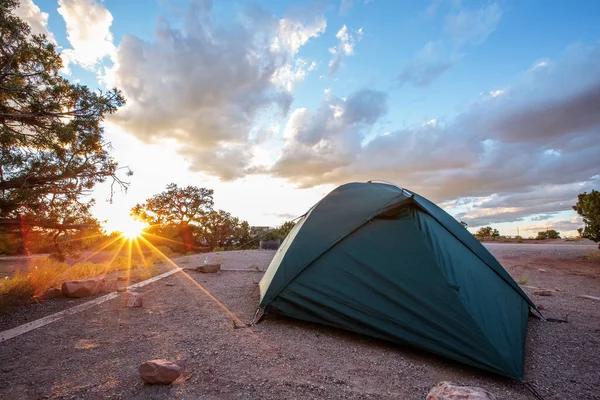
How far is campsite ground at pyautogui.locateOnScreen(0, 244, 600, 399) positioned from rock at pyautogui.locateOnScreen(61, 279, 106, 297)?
85cm

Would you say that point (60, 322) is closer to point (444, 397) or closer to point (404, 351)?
point (404, 351)

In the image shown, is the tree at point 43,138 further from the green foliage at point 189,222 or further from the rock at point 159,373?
the green foliage at point 189,222

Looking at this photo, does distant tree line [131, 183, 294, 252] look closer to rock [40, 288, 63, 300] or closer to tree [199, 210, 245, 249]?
tree [199, 210, 245, 249]

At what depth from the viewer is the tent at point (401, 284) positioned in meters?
3.34

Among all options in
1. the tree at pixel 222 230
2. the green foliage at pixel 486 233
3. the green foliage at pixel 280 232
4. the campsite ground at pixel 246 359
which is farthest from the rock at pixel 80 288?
the green foliage at pixel 486 233

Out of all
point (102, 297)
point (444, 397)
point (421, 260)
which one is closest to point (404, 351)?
point (421, 260)

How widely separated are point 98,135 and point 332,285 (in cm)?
836

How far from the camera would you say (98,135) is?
8711 mm

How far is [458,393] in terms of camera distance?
2193 mm

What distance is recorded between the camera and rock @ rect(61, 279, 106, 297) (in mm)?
6211

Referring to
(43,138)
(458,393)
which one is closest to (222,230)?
(43,138)

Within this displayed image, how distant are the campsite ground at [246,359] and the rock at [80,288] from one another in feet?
2.77

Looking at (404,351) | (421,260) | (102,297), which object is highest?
(421,260)

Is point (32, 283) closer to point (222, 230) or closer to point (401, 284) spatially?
point (401, 284)
